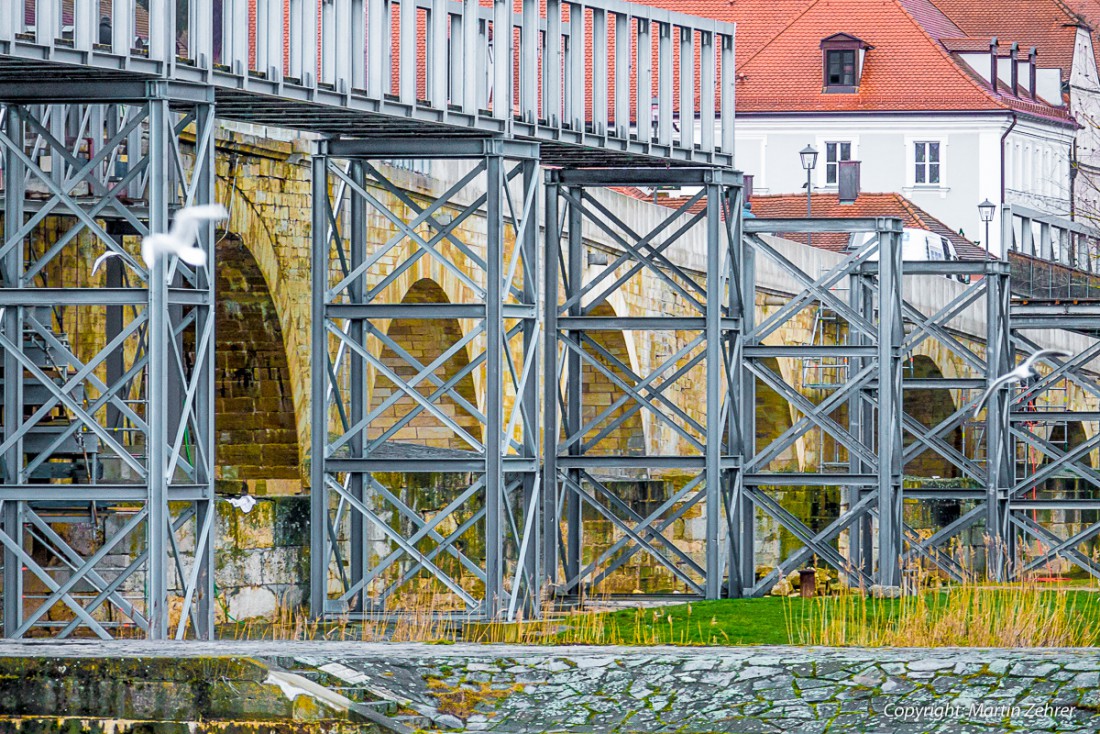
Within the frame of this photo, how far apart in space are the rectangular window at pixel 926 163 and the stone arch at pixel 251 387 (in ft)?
156

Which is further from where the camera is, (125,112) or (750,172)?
(750,172)

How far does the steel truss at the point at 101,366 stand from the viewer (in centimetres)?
1709

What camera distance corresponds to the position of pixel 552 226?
2381 cm

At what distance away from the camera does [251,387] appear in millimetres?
24781

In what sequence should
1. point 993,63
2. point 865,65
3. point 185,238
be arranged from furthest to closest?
1. point 993,63
2. point 865,65
3. point 185,238

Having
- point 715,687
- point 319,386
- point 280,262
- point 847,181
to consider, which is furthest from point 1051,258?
point 715,687

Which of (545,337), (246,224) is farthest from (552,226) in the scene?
(246,224)

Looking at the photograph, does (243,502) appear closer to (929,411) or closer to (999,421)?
(999,421)

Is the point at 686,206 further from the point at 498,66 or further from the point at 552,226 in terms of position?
the point at 498,66

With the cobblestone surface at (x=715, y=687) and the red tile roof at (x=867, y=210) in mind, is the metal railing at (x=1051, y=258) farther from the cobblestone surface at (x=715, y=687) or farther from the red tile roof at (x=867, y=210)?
the cobblestone surface at (x=715, y=687)

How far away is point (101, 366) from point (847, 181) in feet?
154

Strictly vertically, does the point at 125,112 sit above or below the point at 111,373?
above

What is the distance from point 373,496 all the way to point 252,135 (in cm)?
458

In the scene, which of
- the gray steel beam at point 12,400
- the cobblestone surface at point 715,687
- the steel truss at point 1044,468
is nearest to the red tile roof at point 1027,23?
the steel truss at point 1044,468
